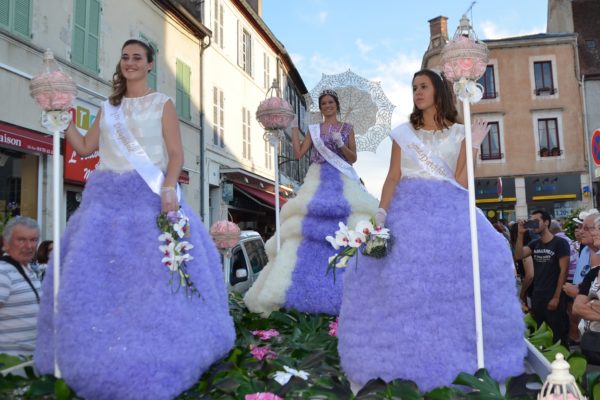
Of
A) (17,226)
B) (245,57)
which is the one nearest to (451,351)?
(17,226)

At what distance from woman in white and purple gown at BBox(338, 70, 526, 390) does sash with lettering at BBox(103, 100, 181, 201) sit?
1161 millimetres

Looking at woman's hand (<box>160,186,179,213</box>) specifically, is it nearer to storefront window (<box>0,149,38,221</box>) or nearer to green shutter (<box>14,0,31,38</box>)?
storefront window (<box>0,149,38,221</box>)

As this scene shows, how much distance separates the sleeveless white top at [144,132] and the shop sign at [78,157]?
7633 millimetres

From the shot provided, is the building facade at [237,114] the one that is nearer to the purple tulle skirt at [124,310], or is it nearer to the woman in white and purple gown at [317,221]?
the woman in white and purple gown at [317,221]

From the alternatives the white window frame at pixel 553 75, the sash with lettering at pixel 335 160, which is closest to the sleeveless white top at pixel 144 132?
the sash with lettering at pixel 335 160

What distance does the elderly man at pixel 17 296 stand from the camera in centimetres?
327

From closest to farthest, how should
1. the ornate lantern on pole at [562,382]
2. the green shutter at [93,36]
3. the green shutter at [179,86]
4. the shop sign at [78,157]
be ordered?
the ornate lantern on pole at [562,382] → the shop sign at [78,157] → the green shutter at [93,36] → the green shutter at [179,86]

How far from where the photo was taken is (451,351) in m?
2.62

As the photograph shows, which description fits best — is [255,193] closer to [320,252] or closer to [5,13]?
[5,13]

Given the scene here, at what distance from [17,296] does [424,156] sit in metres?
2.46

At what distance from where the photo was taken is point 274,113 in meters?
5.70

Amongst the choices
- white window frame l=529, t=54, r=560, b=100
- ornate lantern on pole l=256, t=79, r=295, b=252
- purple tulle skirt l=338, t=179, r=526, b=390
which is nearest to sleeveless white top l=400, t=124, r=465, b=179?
purple tulle skirt l=338, t=179, r=526, b=390

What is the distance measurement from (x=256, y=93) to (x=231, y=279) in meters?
14.5

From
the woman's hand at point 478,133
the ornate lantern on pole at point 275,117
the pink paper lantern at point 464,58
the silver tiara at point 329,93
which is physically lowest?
the woman's hand at point 478,133
